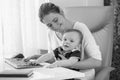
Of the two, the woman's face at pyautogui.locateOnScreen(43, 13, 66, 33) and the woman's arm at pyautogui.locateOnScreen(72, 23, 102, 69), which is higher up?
the woman's face at pyautogui.locateOnScreen(43, 13, 66, 33)

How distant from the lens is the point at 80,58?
1.55 meters

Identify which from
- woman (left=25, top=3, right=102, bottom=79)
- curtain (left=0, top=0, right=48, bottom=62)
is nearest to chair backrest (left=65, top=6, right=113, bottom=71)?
woman (left=25, top=3, right=102, bottom=79)

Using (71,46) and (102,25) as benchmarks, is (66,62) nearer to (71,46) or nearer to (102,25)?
(71,46)

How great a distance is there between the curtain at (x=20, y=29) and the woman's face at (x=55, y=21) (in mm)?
864

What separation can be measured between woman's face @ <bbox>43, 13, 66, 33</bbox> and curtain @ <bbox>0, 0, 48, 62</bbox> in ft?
2.83

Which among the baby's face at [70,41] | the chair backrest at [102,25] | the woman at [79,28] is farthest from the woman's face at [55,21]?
the chair backrest at [102,25]

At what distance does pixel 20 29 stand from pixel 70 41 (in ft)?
3.54

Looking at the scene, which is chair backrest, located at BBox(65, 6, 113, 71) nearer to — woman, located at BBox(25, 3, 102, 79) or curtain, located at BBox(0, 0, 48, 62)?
woman, located at BBox(25, 3, 102, 79)

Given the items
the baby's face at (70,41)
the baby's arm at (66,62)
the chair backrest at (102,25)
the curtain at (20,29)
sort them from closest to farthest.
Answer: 1. the baby's arm at (66,62)
2. the baby's face at (70,41)
3. the chair backrest at (102,25)
4. the curtain at (20,29)

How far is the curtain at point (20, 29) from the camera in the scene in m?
2.36

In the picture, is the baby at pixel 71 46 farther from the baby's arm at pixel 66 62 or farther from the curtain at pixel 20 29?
the curtain at pixel 20 29

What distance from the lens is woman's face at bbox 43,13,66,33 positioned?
1.59m

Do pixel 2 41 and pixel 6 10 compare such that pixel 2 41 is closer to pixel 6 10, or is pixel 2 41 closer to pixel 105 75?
pixel 6 10

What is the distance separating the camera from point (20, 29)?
247 centimetres
